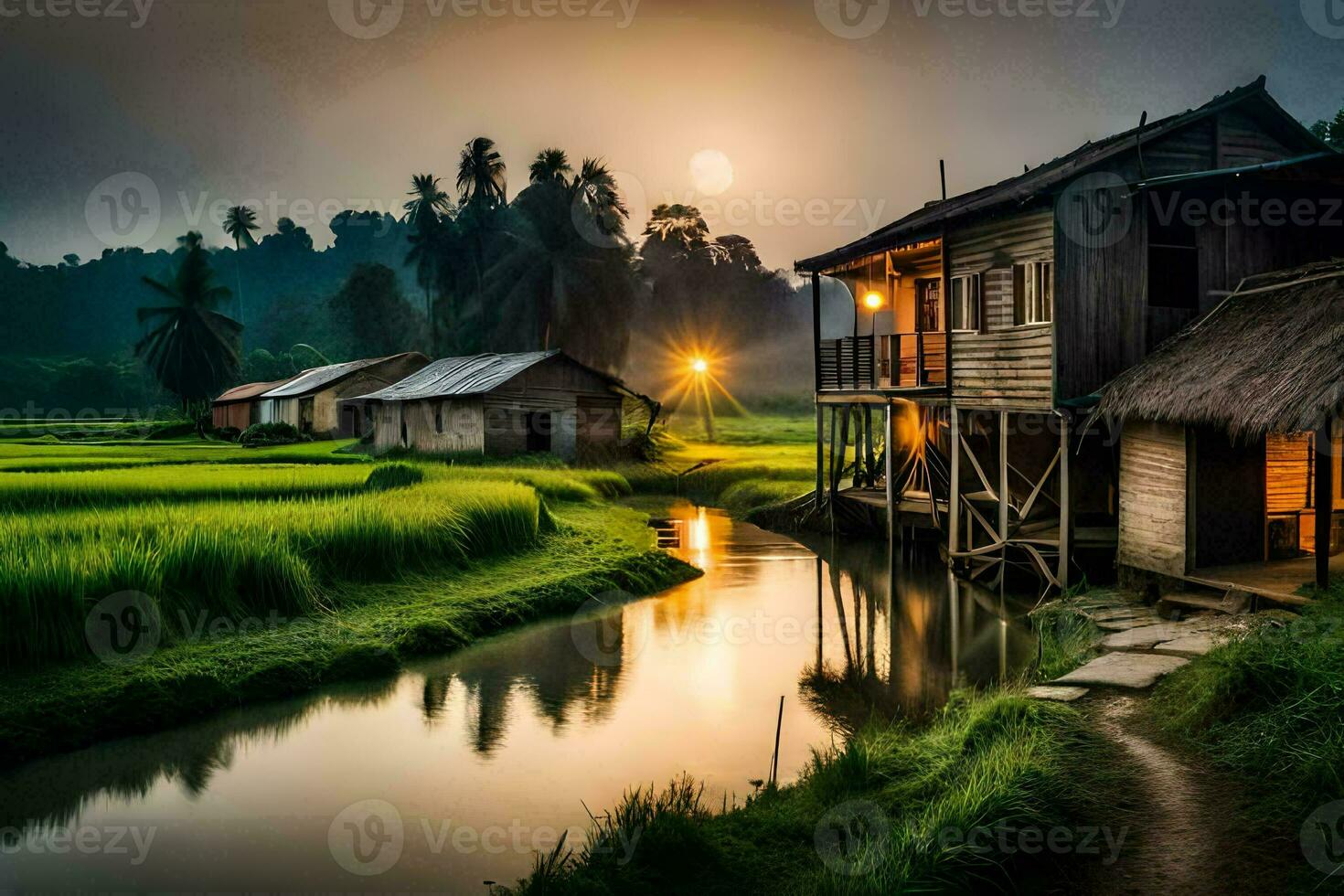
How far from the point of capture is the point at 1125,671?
365 inches

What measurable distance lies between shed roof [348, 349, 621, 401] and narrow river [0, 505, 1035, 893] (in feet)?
63.3

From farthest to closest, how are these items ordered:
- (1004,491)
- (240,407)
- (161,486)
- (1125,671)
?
(240,407) → (161,486) → (1004,491) → (1125,671)

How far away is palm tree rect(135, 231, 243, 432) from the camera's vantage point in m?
56.5

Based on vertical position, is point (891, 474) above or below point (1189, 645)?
above

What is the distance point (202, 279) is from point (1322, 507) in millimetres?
59775

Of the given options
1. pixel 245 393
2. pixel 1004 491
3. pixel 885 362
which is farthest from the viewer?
pixel 245 393

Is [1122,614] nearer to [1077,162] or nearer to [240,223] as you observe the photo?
[1077,162]

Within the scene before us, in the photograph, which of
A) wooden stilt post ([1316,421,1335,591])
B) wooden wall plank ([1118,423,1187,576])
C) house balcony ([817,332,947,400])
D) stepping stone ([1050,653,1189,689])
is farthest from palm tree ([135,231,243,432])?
wooden stilt post ([1316,421,1335,591])

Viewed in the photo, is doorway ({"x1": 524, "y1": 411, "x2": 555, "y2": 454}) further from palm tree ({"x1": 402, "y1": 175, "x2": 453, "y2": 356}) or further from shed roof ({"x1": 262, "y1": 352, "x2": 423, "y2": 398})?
palm tree ({"x1": 402, "y1": 175, "x2": 453, "y2": 356})

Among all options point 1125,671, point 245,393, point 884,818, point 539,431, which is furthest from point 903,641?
point 245,393

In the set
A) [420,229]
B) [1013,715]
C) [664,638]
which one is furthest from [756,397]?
[1013,715]

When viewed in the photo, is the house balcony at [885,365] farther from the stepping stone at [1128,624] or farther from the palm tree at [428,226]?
the palm tree at [428,226]

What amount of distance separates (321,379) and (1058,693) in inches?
1808

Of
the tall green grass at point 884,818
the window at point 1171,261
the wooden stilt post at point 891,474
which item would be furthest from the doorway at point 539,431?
the tall green grass at point 884,818
